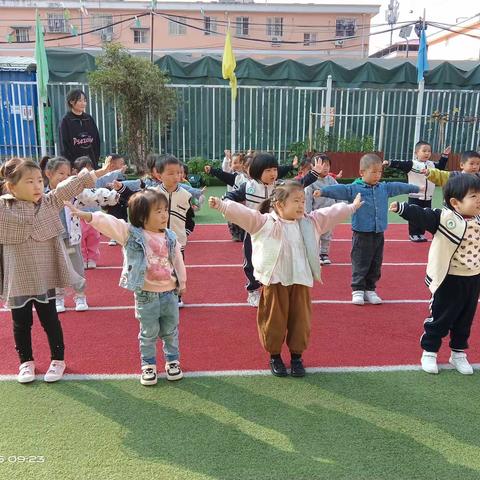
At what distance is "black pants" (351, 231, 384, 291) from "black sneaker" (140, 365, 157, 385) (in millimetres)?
2659

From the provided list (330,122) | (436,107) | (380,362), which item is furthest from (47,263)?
(436,107)

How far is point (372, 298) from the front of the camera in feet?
17.8

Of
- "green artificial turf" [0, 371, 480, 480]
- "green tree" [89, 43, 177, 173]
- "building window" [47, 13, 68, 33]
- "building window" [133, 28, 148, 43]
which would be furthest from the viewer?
"building window" [133, 28, 148, 43]

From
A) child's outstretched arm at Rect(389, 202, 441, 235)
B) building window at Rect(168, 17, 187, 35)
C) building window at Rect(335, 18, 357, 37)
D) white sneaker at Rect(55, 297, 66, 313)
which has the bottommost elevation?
white sneaker at Rect(55, 297, 66, 313)

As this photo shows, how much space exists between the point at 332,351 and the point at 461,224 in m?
1.45

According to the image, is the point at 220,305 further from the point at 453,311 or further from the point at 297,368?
the point at 453,311

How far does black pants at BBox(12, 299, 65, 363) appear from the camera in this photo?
3.62 metres

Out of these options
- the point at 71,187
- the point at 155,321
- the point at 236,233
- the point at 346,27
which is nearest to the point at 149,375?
the point at 155,321

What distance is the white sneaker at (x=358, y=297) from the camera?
17.7 ft

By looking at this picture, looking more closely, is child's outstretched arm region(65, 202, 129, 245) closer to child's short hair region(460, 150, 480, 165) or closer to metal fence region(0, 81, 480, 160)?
child's short hair region(460, 150, 480, 165)

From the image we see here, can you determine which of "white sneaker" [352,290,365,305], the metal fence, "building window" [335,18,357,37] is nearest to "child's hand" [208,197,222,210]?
"white sneaker" [352,290,365,305]

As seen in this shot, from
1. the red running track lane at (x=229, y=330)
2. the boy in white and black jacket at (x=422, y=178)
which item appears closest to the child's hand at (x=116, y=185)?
the red running track lane at (x=229, y=330)

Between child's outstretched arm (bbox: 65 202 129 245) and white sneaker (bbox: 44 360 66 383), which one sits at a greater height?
child's outstretched arm (bbox: 65 202 129 245)

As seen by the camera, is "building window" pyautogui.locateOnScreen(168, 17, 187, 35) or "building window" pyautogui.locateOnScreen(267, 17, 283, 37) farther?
"building window" pyautogui.locateOnScreen(267, 17, 283, 37)
